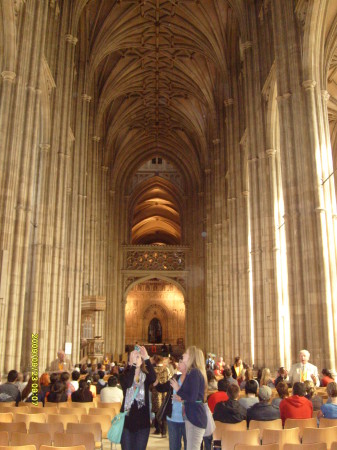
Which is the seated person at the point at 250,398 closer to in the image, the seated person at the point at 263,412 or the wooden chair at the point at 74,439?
the seated person at the point at 263,412

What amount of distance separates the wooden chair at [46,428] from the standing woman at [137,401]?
1030 mm

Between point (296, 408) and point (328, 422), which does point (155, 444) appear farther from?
point (328, 422)

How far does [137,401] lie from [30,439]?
1.12m

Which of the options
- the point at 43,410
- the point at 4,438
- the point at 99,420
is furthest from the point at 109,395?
the point at 4,438

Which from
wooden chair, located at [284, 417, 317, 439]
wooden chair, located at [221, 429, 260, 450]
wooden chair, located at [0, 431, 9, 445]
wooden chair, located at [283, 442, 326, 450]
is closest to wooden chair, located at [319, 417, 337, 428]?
wooden chair, located at [284, 417, 317, 439]

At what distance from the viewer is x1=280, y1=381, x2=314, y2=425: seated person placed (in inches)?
233

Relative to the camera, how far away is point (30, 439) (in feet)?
15.5

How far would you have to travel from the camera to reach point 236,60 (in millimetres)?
25188

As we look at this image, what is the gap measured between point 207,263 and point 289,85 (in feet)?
65.2

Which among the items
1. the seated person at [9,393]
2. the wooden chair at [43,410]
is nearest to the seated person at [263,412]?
the wooden chair at [43,410]

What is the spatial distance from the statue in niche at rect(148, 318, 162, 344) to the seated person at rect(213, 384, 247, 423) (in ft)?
143

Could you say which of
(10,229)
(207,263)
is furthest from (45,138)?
(207,263)

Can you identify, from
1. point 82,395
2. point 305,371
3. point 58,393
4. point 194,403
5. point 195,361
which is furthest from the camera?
point 305,371

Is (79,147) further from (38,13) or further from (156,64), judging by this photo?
(156,64)
